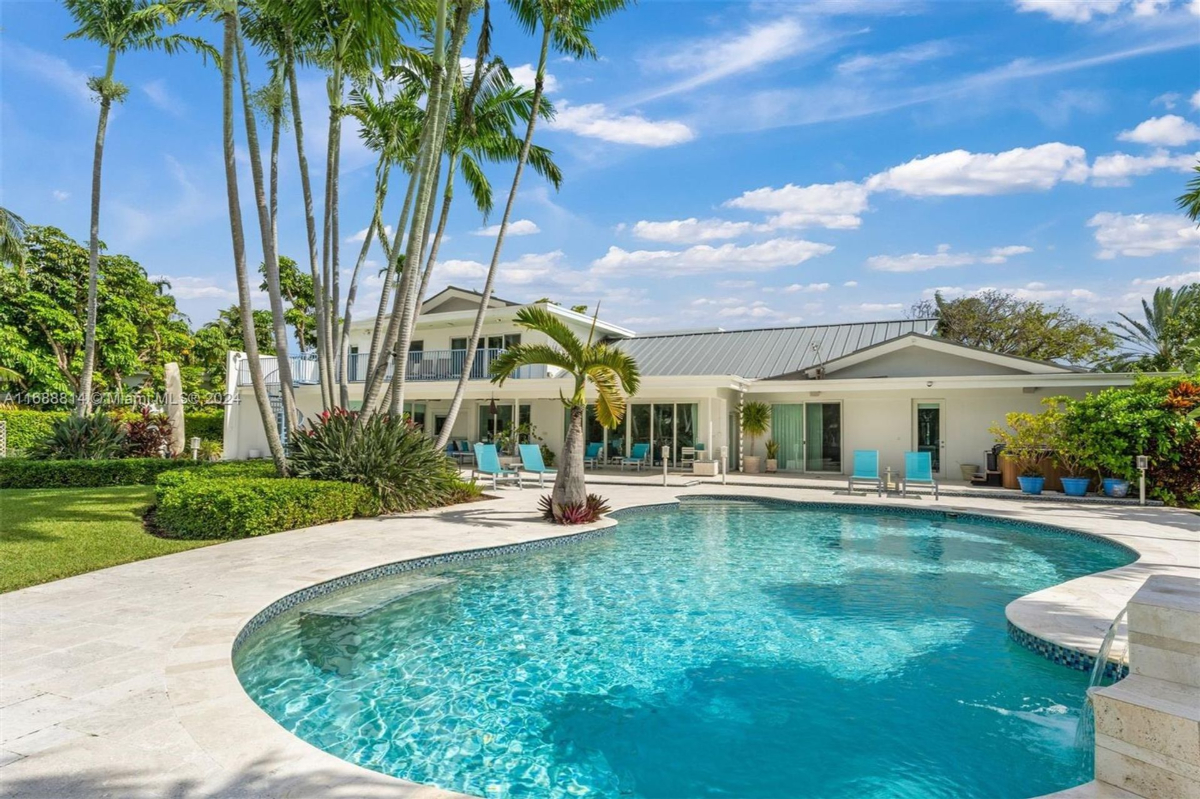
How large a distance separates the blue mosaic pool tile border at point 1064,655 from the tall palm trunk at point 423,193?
10634 millimetres

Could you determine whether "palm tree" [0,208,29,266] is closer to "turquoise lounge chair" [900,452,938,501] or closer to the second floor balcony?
the second floor balcony

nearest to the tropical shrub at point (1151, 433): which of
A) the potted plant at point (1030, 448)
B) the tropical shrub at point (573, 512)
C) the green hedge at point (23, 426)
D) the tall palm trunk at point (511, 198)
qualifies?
the potted plant at point (1030, 448)

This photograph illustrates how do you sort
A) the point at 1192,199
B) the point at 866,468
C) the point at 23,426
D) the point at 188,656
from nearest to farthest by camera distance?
the point at 188,656 < the point at 1192,199 < the point at 866,468 < the point at 23,426

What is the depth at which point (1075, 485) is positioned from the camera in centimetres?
1517

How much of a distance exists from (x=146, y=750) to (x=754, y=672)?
422cm

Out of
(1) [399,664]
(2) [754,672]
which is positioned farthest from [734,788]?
(1) [399,664]

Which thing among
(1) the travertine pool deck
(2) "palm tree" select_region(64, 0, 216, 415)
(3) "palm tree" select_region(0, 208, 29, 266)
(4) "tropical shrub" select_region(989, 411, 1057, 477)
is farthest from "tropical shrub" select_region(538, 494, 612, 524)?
(3) "palm tree" select_region(0, 208, 29, 266)

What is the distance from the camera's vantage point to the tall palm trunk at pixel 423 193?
12.1 metres

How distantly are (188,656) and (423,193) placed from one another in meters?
9.45

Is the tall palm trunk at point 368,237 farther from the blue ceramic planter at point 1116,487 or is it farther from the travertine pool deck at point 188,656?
the blue ceramic planter at point 1116,487

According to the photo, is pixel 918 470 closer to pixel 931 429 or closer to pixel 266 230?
pixel 931 429

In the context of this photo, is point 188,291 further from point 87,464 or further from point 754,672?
point 754,672

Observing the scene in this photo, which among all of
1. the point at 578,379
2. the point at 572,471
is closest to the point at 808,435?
the point at 578,379

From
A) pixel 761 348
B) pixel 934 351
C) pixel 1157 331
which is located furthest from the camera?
pixel 1157 331
